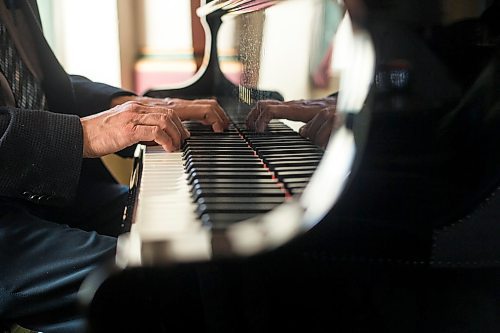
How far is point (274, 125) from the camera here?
0.83 meters

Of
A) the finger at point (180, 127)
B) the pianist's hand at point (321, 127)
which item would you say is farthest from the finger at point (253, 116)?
the pianist's hand at point (321, 127)

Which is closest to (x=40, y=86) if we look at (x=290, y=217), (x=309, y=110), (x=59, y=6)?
(x=59, y=6)

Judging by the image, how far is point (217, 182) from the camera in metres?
0.66

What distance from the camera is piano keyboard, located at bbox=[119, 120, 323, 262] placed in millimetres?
539

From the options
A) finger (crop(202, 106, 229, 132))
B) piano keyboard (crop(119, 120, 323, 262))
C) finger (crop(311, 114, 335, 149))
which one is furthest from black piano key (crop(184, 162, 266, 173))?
finger (crop(202, 106, 229, 132))

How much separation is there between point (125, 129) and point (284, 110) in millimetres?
236

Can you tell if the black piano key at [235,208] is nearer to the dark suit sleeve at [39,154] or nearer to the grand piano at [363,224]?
the grand piano at [363,224]

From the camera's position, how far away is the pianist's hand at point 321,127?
1.89ft

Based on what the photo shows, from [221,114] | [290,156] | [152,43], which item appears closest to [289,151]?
[290,156]

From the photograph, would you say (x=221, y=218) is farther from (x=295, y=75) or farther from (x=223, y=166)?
(x=295, y=75)

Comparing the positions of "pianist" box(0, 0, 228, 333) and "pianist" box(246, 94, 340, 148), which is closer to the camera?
"pianist" box(246, 94, 340, 148)

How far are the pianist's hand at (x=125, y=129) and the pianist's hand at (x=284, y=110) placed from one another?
0.45ft

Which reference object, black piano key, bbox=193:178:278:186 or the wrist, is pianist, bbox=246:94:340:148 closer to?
black piano key, bbox=193:178:278:186

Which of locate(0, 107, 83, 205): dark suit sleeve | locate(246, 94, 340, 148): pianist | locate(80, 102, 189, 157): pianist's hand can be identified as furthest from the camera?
locate(80, 102, 189, 157): pianist's hand
